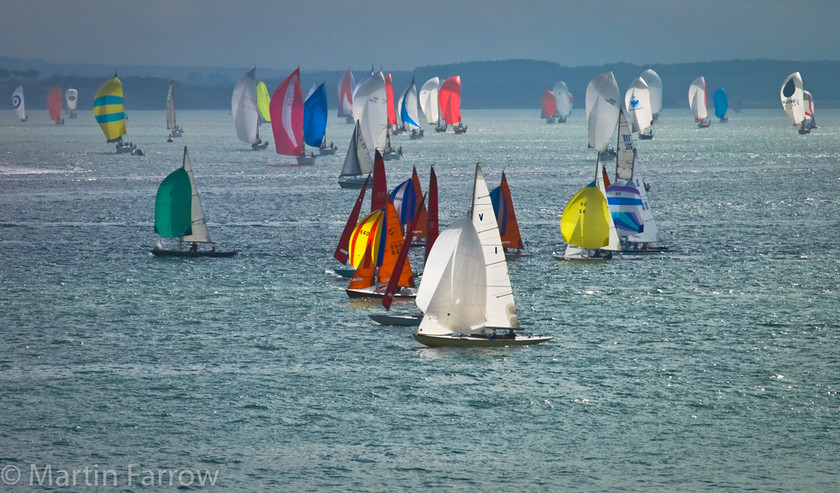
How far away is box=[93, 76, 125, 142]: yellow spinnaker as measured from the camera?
503 feet

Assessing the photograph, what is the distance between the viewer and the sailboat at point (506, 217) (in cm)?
6794

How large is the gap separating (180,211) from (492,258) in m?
29.4

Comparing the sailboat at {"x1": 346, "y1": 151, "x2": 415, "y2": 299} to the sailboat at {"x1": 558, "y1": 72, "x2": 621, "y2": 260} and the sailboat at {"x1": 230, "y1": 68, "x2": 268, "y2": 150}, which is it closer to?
the sailboat at {"x1": 558, "y1": 72, "x2": 621, "y2": 260}

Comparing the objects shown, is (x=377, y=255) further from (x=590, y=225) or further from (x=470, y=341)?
(x=590, y=225)

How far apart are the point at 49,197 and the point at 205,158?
204 ft

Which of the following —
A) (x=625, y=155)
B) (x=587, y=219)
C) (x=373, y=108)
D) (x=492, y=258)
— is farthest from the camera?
(x=373, y=108)

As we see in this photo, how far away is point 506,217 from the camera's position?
6856 centimetres

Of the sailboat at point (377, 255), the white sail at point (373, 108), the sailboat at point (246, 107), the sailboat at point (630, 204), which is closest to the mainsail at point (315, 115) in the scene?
the white sail at point (373, 108)

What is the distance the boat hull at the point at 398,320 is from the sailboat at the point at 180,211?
21.9 meters

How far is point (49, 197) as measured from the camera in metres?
111

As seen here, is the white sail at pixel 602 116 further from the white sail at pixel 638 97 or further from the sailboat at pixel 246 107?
the white sail at pixel 638 97

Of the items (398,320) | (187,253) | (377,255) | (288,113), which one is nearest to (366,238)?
(377,255)

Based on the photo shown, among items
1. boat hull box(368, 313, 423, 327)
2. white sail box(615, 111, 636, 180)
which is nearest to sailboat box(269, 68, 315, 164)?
white sail box(615, 111, 636, 180)

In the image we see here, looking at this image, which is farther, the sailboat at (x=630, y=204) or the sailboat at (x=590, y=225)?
the sailboat at (x=630, y=204)
